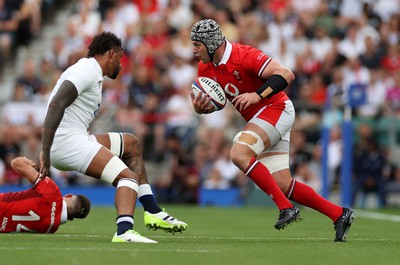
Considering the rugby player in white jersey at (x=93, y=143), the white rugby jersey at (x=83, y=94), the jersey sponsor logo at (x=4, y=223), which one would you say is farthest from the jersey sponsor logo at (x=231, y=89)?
the jersey sponsor logo at (x=4, y=223)

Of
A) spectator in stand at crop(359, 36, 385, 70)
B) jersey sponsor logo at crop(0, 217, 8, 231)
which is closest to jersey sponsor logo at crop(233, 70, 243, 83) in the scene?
jersey sponsor logo at crop(0, 217, 8, 231)

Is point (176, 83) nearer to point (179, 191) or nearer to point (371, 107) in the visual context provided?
point (179, 191)

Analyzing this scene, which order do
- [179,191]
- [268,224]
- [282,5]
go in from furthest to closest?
1. [282,5]
2. [179,191]
3. [268,224]

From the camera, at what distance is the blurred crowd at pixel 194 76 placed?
20.5 metres

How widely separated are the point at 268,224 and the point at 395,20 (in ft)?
33.9

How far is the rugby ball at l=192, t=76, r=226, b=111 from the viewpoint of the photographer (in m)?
10.1

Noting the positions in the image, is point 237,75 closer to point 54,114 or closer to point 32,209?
point 54,114

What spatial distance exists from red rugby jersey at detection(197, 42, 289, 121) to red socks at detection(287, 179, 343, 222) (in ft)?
2.86

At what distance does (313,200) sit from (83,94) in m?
2.47

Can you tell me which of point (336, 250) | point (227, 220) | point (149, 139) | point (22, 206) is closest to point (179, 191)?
point (149, 139)

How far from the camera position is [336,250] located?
8719 mm

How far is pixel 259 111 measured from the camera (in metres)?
10.3

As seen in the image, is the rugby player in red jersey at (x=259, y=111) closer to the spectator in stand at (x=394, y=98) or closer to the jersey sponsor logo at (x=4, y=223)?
the jersey sponsor logo at (x=4, y=223)

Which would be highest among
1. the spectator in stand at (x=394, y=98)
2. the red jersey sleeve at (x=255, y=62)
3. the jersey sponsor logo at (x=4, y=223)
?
the red jersey sleeve at (x=255, y=62)
